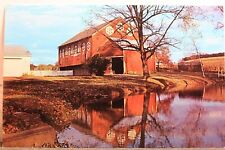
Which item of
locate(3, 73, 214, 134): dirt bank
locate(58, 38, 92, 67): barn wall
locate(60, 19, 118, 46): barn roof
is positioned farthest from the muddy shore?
locate(60, 19, 118, 46): barn roof

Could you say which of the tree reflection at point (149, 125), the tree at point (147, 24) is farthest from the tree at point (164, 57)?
the tree reflection at point (149, 125)

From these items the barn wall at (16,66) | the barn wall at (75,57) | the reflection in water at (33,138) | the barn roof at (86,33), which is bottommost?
the reflection in water at (33,138)

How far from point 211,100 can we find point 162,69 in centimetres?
45

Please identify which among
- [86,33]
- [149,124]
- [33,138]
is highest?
[86,33]

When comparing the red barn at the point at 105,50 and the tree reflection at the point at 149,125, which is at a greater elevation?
the red barn at the point at 105,50

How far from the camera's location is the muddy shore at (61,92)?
274 centimetres

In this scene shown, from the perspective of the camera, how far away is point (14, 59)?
9.04 ft

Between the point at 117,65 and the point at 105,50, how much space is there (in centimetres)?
16

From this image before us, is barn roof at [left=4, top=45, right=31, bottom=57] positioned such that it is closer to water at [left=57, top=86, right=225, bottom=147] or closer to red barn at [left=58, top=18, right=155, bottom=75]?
red barn at [left=58, top=18, right=155, bottom=75]

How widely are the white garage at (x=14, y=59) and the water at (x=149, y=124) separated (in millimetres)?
501

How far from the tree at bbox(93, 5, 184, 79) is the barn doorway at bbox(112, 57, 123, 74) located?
12 centimetres

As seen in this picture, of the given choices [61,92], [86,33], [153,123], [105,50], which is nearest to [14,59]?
[61,92]

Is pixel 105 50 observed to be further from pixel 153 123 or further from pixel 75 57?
pixel 153 123

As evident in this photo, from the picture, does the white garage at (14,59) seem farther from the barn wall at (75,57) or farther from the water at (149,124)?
the water at (149,124)
